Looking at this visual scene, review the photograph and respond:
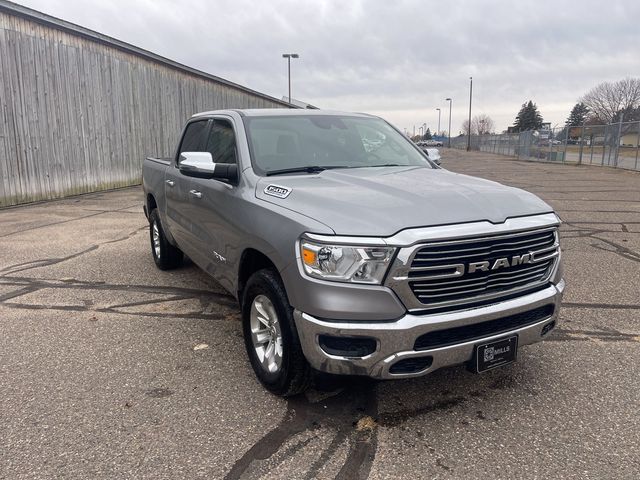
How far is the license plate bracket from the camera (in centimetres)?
283

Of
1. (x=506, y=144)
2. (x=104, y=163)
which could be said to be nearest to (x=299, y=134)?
(x=104, y=163)

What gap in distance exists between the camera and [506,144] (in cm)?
4828

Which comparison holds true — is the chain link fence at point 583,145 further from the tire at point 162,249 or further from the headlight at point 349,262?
the headlight at point 349,262

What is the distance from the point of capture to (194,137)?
17.7 ft

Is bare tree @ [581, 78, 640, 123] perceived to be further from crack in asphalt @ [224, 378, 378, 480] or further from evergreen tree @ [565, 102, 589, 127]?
crack in asphalt @ [224, 378, 378, 480]

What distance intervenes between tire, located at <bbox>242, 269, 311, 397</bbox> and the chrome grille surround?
688mm

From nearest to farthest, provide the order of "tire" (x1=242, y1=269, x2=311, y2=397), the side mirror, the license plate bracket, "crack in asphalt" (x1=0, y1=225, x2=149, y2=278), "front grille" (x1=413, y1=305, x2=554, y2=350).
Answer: "front grille" (x1=413, y1=305, x2=554, y2=350)
the license plate bracket
"tire" (x1=242, y1=269, x2=311, y2=397)
the side mirror
"crack in asphalt" (x1=0, y1=225, x2=149, y2=278)

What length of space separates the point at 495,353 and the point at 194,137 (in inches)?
148

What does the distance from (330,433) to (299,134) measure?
2.38 metres

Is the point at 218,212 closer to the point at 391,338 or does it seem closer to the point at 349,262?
the point at 349,262

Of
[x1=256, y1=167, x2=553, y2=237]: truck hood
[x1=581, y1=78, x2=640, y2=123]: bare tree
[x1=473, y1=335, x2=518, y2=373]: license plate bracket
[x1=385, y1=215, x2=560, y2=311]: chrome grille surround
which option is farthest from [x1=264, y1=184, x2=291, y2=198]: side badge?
[x1=581, y1=78, x2=640, y2=123]: bare tree

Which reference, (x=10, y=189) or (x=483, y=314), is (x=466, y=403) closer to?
(x=483, y=314)

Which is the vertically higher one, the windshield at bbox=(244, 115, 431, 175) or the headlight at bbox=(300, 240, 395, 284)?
the windshield at bbox=(244, 115, 431, 175)

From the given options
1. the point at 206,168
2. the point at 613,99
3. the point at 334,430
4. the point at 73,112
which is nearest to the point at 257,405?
the point at 334,430
